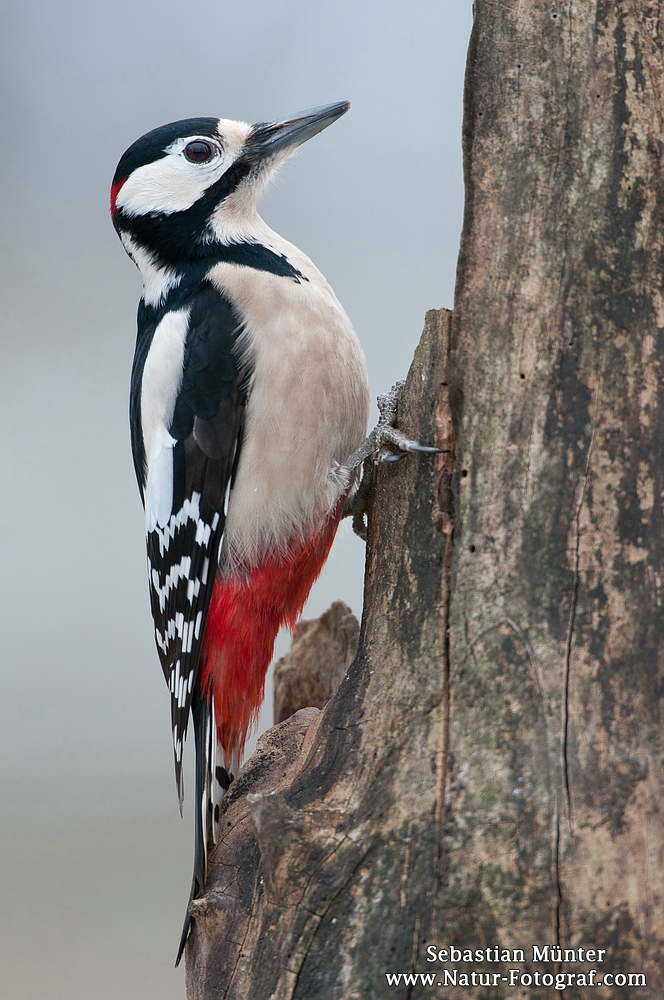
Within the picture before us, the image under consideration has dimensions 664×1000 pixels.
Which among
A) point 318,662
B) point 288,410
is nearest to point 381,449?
point 288,410

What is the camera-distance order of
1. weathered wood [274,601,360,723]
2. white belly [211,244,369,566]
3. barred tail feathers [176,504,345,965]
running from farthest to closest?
weathered wood [274,601,360,723] < barred tail feathers [176,504,345,965] < white belly [211,244,369,566]

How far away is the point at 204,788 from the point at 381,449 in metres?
0.77

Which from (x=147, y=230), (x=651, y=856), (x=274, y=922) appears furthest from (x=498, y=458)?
(x=147, y=230)

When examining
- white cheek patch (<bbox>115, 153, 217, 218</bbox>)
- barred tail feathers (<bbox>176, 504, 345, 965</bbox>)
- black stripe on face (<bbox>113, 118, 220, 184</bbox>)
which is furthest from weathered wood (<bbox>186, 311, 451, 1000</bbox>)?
black stripe on face (<bbox>113, 118, 220, 184</bbox>)

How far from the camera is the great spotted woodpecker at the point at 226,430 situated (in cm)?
188

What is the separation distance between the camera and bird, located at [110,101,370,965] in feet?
6.17

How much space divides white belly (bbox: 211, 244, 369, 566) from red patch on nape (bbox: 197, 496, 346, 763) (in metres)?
0.05

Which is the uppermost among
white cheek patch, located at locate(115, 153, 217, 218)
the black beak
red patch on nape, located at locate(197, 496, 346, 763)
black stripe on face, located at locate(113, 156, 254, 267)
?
the black beak

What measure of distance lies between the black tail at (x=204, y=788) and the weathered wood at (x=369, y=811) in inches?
1.8

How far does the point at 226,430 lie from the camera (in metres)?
1.89

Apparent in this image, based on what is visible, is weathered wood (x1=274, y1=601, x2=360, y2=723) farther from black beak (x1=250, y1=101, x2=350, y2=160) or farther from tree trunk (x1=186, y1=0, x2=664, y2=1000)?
black beak (x1=250, y1=101, x2=350, y2=160)

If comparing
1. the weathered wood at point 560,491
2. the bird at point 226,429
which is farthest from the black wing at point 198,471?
the weathered wood at point 560,491

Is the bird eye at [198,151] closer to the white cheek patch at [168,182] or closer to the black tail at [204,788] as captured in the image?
the white cheek patch at [168,182]

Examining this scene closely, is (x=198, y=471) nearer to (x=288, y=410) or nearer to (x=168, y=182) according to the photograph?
(x=288, y=410)
